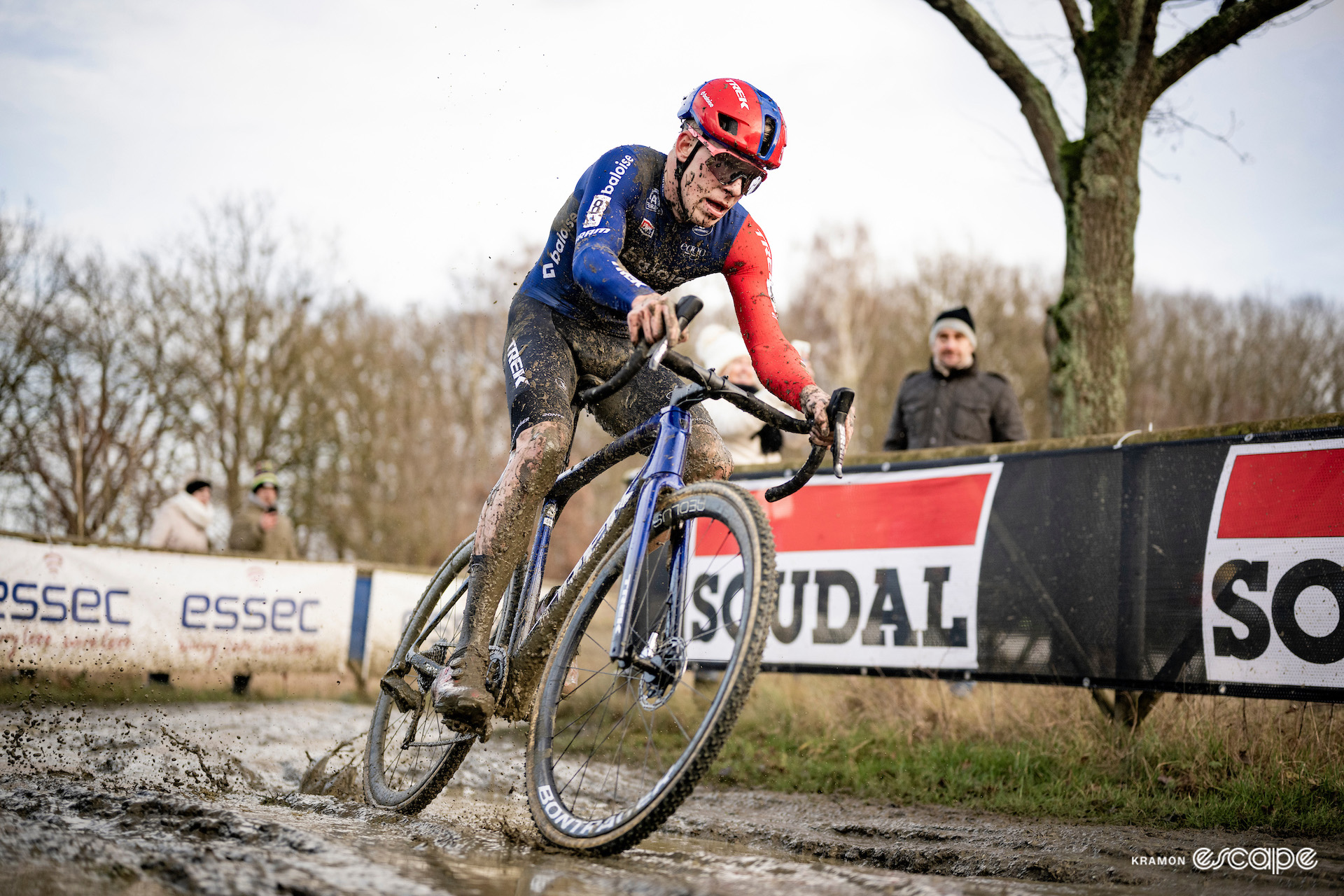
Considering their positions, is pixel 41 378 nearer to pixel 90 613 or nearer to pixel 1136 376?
pixel 90 613

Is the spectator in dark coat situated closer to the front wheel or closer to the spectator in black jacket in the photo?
the spectator in black jacket

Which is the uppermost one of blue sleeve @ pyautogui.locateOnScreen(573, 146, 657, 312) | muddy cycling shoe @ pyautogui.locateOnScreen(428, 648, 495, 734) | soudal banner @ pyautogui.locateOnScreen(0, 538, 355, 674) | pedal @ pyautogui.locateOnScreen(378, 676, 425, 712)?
blue sleeve @ pyautogui.locateOnScreen(573, 146, 657, 312)

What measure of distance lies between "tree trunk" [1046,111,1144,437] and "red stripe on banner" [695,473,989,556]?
148 centimetres

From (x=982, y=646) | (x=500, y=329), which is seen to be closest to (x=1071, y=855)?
(x=982, y=646)

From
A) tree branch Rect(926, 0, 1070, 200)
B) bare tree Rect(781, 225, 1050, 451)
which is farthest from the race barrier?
bare tree Rect(781, 225, 1050, 451)

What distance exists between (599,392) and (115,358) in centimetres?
1924

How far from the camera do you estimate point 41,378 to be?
17.2 m

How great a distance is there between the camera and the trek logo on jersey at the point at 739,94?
11.7ft

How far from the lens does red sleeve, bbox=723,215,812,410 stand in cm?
367

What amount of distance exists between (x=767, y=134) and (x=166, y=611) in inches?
324

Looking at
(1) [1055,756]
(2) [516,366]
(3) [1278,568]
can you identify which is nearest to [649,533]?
(2) [516,366]

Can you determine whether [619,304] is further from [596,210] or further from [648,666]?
[648,666]

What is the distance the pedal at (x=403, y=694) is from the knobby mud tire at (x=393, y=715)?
0.05 metres

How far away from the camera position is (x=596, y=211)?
3.64 m
